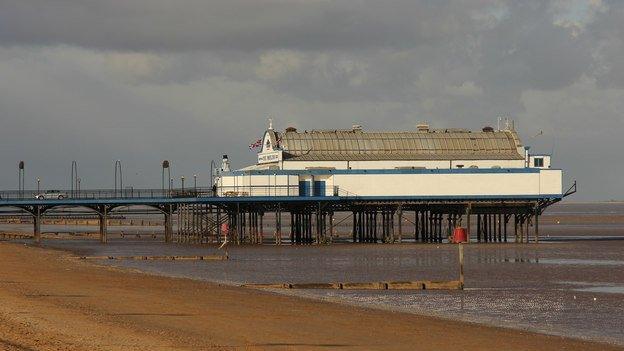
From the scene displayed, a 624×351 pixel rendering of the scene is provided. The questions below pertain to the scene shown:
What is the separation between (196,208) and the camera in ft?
293

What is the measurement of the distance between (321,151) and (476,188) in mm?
11920

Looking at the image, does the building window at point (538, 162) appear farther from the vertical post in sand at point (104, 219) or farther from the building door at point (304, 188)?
the vertical post in sand at point (104, 219)

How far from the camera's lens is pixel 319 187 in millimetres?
85500

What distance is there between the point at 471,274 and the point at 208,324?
2564 centimetres

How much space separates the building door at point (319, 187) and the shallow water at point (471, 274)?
4755 millimetres

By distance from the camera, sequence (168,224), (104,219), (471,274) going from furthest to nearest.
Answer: (168,224) → (104,219) → (471,274)

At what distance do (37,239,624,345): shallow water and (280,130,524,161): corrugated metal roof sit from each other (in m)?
7.42

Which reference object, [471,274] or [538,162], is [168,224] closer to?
[538,162]

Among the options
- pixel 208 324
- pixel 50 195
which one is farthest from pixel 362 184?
pixel 208 324

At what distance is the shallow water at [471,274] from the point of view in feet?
111

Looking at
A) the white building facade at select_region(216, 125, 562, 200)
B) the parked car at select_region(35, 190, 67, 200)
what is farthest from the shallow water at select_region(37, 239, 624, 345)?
the parked car at select_region(35, 190, 67, 200)

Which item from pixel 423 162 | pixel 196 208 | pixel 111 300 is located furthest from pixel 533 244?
pixel 111 300

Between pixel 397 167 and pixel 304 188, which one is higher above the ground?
pixel 397 167

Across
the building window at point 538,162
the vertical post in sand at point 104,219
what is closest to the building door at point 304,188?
the vertical post in sand at point 104,219
